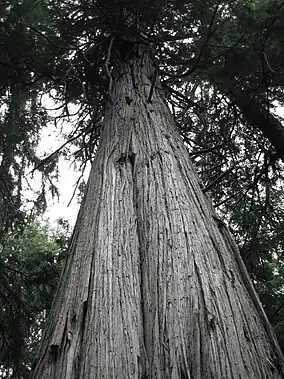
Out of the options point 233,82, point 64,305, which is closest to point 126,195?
point 64,305

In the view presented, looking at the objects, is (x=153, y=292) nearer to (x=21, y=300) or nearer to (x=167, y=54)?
(x=167, y=54)

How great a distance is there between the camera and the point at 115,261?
1.76 meters

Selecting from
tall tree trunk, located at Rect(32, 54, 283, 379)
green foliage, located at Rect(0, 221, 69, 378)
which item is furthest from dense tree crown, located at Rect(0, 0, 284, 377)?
tall tree trunk, located at Rect(32, 54, 283, 379)

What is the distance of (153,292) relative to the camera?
5.32ft

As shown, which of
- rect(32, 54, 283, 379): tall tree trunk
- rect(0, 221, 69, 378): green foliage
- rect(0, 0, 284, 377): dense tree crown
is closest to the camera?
rect(32, 54, 283, 379): tall tree trunk

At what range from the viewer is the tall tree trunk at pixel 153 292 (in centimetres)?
132

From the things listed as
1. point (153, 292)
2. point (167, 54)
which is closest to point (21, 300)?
point (167, 54)

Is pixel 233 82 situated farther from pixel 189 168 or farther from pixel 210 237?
pixel 210 237

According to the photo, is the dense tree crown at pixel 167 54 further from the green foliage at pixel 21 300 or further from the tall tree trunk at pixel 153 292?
the tall tree trunk at pixel 153 292

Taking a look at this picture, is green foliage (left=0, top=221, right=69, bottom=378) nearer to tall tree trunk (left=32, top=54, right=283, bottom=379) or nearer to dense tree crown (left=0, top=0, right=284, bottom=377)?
dense tree crown (left=0, top=0, right=284, bottom=377)

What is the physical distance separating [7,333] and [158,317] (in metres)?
4.67

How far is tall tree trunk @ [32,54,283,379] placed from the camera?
1.32 m

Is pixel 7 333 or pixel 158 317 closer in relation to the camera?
pixel 158 317

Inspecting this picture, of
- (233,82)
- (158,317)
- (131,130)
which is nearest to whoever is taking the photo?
(158,317)
